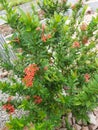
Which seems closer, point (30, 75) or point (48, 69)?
point (30, 75)

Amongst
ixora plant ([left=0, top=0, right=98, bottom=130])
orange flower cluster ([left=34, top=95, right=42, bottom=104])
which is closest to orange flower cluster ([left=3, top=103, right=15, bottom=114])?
ixora plant ([left=0, top=0, right=98, bottom=130])

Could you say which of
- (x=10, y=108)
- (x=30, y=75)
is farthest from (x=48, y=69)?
(x=10, y=108)

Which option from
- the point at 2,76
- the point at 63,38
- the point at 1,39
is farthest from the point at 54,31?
the point at 2,76

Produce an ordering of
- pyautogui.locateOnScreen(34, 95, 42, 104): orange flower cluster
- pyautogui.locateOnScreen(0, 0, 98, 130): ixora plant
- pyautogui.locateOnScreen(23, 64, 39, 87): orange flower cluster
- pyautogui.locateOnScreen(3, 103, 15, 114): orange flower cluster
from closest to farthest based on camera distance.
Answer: pyautogui.locateOnScreen(0, 0, 98, 130): ixora plant < pyautogui.locateOnScreen(23, 64, 39, 87): orange flower cluster < pyautogui.locateOnScreen(34, 95, 42, 104): orange flower cluster < pyautogui.locateOnScreen(3, 103, 15, 114): orange flower cluster

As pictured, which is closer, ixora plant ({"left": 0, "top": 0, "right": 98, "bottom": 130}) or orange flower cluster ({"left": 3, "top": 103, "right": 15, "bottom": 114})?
ixora plant ({"left": 0, "top": 0, "right": 98, "bottom": 130})

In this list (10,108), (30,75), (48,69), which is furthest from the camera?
(10,108)

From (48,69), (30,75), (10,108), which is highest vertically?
(48,69)

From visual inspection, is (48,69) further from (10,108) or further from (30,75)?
(10,108)

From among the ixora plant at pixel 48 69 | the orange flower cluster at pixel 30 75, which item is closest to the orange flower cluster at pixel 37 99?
the ixora plant at pixel 48 69

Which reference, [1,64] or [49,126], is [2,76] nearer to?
[1,64]

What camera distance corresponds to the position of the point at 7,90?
11.2 feet

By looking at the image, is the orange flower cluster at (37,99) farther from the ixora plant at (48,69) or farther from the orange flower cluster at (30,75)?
the orange flower cluster at (30,75)

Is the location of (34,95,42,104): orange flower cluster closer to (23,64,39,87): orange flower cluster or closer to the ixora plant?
the ixora plant

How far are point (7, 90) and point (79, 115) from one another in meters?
1.07
